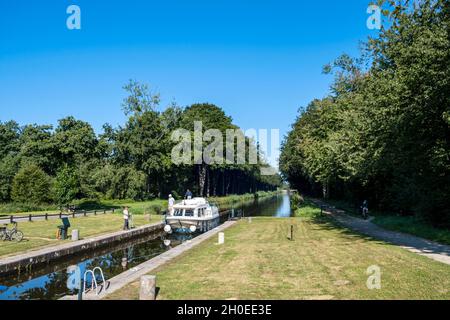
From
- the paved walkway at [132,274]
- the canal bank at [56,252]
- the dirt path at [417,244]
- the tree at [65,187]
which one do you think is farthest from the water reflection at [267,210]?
the paved walkway at [132,274]

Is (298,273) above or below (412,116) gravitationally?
below

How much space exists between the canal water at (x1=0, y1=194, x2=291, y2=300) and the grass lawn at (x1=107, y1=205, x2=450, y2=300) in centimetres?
382

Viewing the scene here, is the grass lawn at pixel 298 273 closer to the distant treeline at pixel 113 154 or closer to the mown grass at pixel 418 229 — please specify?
the mown grass at pixel 418 229

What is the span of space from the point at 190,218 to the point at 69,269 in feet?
59.0

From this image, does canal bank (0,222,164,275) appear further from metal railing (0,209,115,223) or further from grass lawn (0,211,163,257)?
metal railing (0,209,115,223)

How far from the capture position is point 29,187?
5216 centimetres

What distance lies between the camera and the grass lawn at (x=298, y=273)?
11.2 metres

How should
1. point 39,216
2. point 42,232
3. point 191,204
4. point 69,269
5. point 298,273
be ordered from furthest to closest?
point 39,216, point 191,204, point 42,232, point 69,269, point 298,273

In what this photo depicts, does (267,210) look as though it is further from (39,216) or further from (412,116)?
(412,116)

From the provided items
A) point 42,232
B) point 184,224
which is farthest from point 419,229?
point 42,232

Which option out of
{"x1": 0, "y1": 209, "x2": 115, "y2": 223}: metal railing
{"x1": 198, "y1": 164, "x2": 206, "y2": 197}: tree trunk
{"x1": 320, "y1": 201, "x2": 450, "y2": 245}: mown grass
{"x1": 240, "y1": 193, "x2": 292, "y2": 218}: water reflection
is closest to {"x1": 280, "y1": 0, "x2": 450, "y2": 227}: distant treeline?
{"x1": 320, "y1": 201, "x2": 450, "y2": 245}: mown grass

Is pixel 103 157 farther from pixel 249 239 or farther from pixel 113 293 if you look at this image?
pixel 113 293

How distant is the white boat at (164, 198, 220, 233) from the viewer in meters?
33.6

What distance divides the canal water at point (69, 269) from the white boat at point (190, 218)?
170 inches
